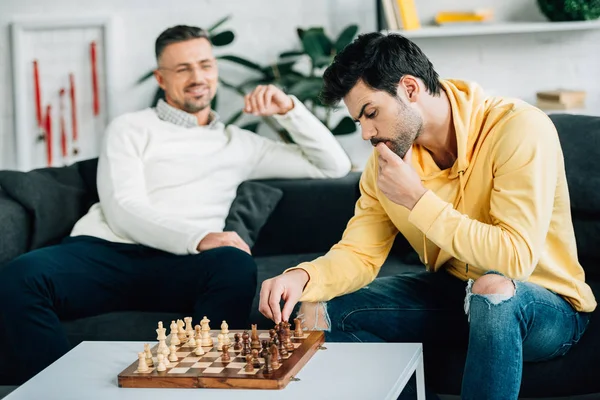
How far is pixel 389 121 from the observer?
197 cm

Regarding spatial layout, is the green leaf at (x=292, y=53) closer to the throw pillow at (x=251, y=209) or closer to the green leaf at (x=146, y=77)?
the green leaf at (x=146, y=77)

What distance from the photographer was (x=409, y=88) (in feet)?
6.52

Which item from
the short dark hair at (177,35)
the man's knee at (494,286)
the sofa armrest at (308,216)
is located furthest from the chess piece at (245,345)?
the short dark hair at (177,35)

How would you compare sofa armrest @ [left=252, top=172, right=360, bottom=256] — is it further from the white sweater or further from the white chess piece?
the white chess piece

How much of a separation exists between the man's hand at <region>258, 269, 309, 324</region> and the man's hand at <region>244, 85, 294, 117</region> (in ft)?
3.51

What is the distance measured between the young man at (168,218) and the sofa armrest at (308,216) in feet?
0.27

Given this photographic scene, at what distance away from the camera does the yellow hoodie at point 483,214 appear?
6.07 ft

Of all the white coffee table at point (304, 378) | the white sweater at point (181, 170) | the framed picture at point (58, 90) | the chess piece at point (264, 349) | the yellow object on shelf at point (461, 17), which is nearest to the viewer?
the white coffee table at point (304, 378)

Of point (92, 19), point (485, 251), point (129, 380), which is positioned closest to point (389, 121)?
point (485, 251)

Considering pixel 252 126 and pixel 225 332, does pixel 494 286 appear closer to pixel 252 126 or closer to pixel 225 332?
pixel 225 332

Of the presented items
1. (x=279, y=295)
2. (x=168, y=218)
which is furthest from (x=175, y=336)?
(x=168, y=218)

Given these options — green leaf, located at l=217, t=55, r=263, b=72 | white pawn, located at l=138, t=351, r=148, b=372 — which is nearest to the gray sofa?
white pawn, located at l=138, t=351, r=148, b=372

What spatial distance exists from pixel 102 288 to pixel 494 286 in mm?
1265

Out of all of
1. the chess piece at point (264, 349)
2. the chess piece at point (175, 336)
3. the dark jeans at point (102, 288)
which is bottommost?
the dark jeans at point (102, 288)
